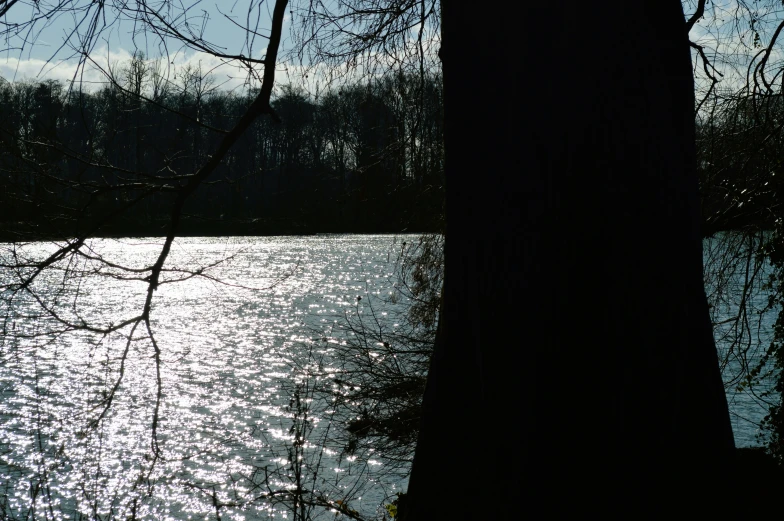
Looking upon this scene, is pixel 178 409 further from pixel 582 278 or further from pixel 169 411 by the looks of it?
pixel 582 278

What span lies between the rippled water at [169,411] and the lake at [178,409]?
42 millimetres

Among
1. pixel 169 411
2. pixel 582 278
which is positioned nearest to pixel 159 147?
pixel 582 278

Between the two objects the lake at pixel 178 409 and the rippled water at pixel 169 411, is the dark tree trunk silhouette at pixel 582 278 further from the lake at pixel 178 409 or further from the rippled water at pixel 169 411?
the rippled water at pixel 169 411

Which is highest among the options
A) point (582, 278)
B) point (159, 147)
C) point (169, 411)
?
point (159, 147)

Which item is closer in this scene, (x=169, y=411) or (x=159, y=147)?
(x=159, y=147)

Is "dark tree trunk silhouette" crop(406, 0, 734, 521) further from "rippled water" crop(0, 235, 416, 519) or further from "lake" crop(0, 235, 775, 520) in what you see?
"rippled water" crop(0, 235, 416, 519)

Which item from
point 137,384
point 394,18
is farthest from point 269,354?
point 394,18

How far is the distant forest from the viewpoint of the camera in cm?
392

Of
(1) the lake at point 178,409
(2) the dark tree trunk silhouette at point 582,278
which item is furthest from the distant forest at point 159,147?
(2) the dark tree trunk silhouette at point 582,278

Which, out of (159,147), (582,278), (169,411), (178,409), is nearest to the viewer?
(582,278)

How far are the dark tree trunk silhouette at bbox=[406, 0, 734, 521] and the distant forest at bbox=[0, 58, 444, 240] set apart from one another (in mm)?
1987

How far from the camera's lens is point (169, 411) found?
1334 cm

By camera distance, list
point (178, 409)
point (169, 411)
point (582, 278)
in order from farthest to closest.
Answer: point (178, 409), point (169, 411), point (582, 278)

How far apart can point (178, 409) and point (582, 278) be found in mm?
12458
